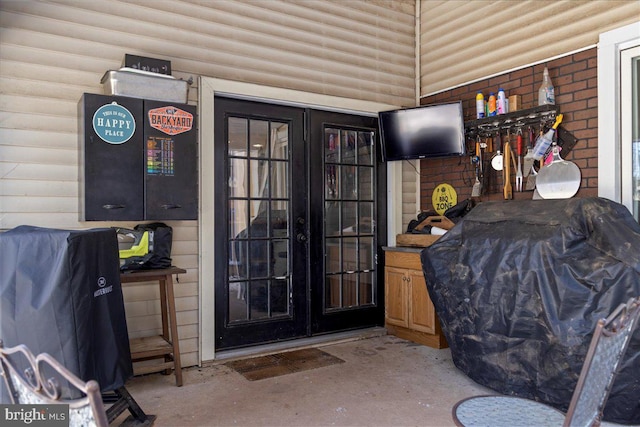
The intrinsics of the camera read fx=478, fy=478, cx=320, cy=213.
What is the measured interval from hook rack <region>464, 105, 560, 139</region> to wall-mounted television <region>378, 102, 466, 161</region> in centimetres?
14

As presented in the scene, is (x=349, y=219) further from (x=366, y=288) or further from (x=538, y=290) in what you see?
(x=538, y=290)

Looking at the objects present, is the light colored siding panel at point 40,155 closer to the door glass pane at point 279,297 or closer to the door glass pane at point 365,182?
the door glass pane at point 279,297

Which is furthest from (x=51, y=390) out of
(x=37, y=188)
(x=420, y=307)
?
(x=420, y=307)

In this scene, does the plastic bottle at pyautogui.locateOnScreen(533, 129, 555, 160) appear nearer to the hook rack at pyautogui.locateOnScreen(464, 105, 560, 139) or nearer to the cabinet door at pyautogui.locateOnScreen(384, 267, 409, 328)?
the hook rack at pyautogui.locateOnScreen(464, 105, 560, 139)

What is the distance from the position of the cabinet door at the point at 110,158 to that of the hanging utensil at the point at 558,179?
3.16m

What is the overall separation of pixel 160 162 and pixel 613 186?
10.9 feet

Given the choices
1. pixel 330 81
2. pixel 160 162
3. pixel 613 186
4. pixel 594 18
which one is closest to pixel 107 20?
pixel 160 162

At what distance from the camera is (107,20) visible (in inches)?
143

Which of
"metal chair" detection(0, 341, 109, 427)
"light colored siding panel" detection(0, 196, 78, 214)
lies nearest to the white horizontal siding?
"light colored siding panel" detection(0, 196, 78, 214)

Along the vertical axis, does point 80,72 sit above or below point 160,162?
above

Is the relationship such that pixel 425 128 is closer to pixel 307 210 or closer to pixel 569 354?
pixel 307 210

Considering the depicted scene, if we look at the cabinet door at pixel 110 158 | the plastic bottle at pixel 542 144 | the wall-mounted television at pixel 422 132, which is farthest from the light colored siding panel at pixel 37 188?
the plastic bottle at pixel 542 144

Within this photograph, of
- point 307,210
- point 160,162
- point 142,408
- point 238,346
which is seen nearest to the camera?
point 142,408

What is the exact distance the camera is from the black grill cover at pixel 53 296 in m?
2.25
